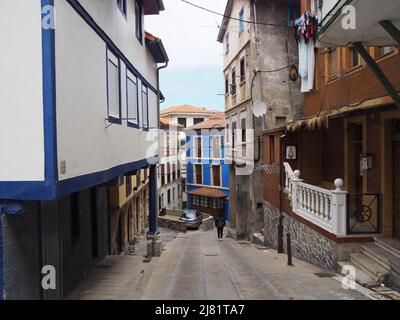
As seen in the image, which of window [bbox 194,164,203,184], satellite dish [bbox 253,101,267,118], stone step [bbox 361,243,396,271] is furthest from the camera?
window [bbox 194,164,203,184]

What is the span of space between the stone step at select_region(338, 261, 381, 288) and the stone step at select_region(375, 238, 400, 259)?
2.33 feet

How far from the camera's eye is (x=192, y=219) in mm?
34750

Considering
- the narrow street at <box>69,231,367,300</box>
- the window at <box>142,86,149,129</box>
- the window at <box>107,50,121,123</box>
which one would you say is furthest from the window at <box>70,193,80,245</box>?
the window at <box>142,86,149,129</box>

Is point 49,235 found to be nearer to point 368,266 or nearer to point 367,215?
point 368,266

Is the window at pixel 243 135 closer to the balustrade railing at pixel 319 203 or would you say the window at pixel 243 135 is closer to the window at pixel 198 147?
the balustrade railing at pixel 319 203

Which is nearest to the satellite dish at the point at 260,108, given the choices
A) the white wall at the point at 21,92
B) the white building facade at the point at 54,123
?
the white building facade at the point at 54,123

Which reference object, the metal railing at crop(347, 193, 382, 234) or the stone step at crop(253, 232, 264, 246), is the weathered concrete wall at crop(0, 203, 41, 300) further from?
the stone step at crop(253, 232, 264, 246)

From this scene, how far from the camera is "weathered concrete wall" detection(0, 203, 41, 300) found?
520 cm

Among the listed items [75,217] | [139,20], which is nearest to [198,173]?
[139,20]

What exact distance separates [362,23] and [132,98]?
6042 millimetres

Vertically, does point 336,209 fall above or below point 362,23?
below

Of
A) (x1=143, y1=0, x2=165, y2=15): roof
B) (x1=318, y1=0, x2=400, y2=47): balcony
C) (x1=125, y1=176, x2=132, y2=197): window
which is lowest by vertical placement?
(x1=125, y1=176, x2=132, y2=197): window

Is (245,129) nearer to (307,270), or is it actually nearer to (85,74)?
(307,270)

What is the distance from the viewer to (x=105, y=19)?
801 centimetres
